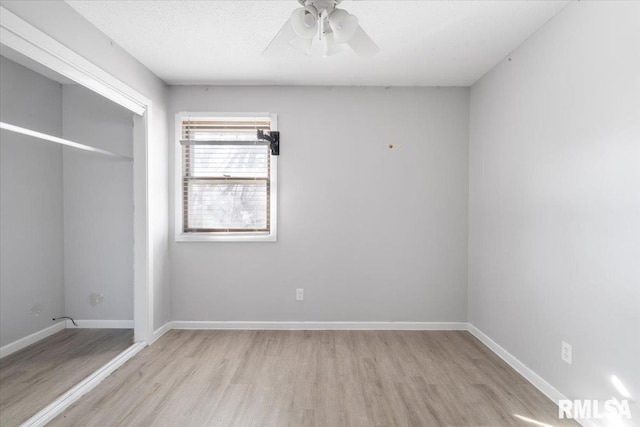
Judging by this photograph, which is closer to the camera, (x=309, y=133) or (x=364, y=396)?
(x=364, y=396)

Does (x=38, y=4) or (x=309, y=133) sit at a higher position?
(x=38, y=4)

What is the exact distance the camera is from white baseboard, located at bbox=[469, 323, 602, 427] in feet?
6.39

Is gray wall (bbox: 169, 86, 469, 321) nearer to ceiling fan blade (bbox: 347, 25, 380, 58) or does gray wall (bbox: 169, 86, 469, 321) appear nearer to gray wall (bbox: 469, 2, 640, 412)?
gray wall (bbox: 469, 2, 640, 412)

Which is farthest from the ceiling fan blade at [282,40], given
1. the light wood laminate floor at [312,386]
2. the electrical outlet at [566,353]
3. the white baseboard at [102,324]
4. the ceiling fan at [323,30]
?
the white baseboard at [102,324]

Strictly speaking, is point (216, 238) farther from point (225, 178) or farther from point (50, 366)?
point (50, 366)

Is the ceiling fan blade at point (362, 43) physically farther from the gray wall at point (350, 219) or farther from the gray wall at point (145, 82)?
the gray wall at point (145, 82)

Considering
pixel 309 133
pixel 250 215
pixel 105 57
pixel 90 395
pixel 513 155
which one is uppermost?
pixel 105 57

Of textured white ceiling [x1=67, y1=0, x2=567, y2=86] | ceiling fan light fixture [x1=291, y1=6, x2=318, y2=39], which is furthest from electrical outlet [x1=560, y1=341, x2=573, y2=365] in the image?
ceiling fan light fixture [x1=291, y1=6, x2=318, y2=39]

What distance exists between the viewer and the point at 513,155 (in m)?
2.43

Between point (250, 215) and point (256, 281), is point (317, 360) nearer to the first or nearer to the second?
point (256, 281)

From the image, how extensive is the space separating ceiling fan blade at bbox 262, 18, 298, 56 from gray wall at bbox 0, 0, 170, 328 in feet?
4.40

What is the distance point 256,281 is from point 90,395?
1.54 meters

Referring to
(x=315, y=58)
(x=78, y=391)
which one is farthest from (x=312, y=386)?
(x=315, y=58)

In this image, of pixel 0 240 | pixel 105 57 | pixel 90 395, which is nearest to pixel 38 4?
pixel 105 57
